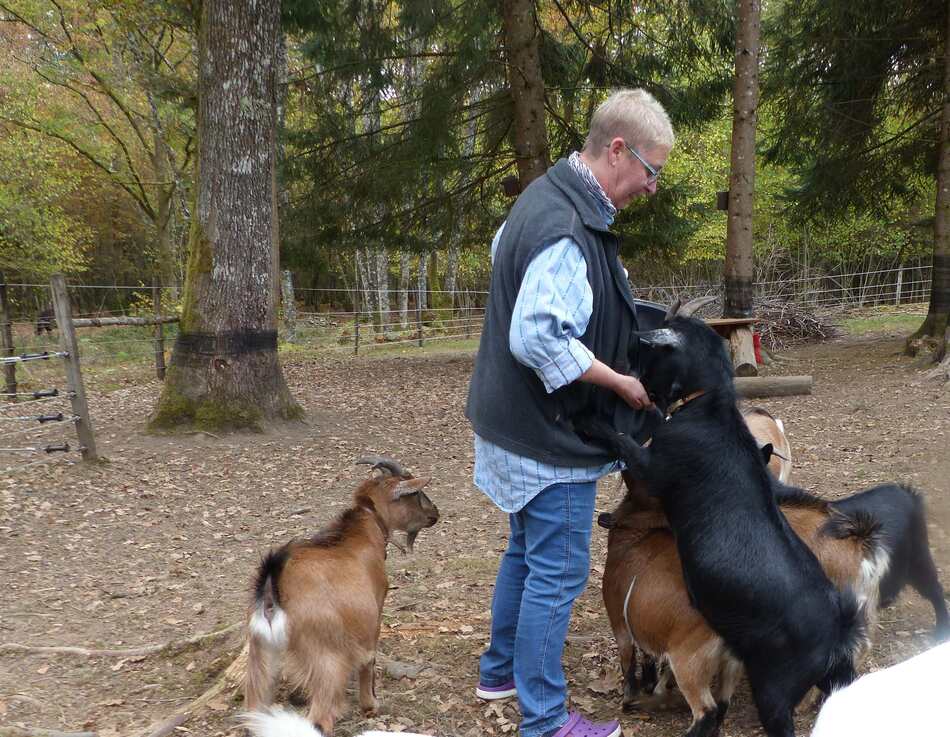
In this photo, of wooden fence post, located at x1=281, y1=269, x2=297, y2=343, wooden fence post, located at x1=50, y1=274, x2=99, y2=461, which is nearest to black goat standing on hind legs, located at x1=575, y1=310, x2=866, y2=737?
wooden fence post, located at x1=50, y1=274, x2=99, y2=461

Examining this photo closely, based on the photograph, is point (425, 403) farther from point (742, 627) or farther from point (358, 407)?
point (742, 627)

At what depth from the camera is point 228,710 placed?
10.4ft

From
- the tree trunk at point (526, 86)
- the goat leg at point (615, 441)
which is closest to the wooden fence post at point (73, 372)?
the goat leg at point (615, 441)

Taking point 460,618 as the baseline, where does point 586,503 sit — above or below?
above

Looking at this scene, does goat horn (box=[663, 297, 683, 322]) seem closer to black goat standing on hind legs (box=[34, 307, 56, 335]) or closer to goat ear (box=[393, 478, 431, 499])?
goat ear (box=[393, 478, 431, 499])

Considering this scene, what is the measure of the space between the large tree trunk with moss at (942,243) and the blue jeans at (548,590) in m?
9.65

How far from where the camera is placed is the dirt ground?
10.8 feet

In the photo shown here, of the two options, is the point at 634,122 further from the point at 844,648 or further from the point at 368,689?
the point at 368,689

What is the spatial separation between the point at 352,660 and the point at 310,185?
11107mm

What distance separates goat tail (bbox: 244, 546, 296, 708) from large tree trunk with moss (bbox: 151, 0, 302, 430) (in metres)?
5.29

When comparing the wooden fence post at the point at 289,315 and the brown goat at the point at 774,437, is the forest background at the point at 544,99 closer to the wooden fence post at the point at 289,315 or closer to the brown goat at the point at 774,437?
the wooden fence post at the point at 289,315

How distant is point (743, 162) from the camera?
35.4 feet

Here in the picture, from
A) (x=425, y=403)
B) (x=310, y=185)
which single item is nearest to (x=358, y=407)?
(x=425, y=403)

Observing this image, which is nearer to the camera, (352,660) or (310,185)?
(352,660)
